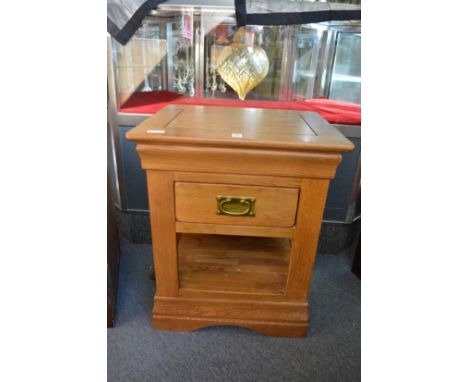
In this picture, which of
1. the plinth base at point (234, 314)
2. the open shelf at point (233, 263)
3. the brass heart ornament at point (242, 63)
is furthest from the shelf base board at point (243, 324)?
the brass heart ornament at point (242, 63)

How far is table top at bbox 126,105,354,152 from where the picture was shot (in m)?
0.76

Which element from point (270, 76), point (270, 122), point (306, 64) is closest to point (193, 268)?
point (270, 122)

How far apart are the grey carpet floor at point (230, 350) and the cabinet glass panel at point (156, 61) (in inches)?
32.6

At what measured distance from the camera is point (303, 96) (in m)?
1.42

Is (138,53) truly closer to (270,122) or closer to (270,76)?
(270,76)

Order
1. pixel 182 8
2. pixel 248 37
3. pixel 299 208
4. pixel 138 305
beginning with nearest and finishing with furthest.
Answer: pixel 299 208, pixel 138 305, pixel 182 8, pixel 248 37

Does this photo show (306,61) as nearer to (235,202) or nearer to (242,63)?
(242,63)

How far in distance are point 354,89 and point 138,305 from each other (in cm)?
126

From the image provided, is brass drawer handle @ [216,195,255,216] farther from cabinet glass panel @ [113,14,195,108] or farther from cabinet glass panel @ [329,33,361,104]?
cabinet glass panel @ [329,33,361,104]

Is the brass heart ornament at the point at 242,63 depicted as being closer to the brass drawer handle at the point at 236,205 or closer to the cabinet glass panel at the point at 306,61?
the cabinet glass panel at the point at 306,61

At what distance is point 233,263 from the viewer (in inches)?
42.1

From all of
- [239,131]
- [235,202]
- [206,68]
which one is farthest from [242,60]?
[235,202]

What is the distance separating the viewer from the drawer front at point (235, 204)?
2.69ft

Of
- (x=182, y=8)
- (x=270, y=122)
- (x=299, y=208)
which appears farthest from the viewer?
(x=182, y=8)
